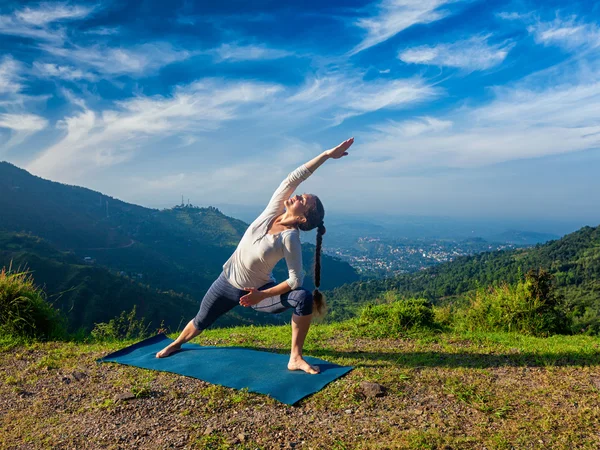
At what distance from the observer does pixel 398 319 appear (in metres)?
5.73

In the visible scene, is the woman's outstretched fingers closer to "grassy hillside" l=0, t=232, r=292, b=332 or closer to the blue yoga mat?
the blue yoga mat

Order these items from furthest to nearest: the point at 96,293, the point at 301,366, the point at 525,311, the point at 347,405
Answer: the point at 96,293
the point at 525,311
the point at 301,366
the point at 347,405

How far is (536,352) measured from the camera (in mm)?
4516

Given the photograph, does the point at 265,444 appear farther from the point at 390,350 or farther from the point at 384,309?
the point at 384,309

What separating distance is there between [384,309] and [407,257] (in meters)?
87.3

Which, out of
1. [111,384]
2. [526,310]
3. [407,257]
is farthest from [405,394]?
[407,257]

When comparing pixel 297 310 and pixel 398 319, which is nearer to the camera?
pixel 297 310

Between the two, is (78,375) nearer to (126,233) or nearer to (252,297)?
(252,297)

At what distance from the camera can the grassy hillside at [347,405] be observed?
277cm

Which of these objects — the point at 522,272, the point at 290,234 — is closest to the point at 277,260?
the point at 290,234

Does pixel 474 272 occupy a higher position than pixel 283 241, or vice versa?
pixel 283 241

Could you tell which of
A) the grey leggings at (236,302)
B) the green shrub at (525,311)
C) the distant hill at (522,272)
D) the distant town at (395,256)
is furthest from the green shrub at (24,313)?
the distant town at (395,256)

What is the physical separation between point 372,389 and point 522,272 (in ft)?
67.7

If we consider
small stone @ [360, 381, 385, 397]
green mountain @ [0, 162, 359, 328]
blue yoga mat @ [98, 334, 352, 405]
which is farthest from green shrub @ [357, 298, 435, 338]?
green mountain @ [0, 162, 359, 328]
